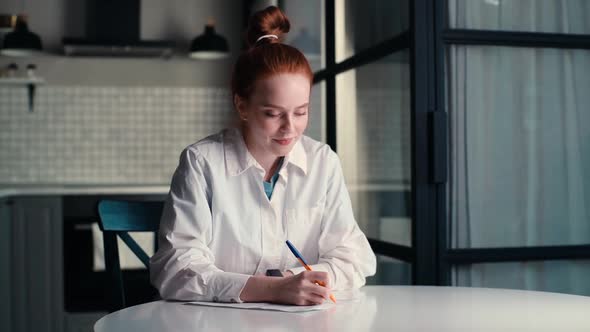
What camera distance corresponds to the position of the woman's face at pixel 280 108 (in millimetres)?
1513

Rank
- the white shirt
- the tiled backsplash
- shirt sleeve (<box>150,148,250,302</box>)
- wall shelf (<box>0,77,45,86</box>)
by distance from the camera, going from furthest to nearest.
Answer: the tiled backsplash < wall shelf (<box>0,77,45,86</box>) < the white shirt < shirt sleeve (<box>150,148,250,302</box>)

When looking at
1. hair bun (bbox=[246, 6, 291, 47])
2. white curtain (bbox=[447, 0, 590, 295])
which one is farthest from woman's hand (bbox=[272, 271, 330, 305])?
white curtain (bbox=[447, 0, 590, 295])

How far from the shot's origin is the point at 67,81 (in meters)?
4.92

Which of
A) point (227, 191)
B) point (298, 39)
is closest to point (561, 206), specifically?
point (227, 191)

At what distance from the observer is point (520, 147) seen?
2244mm

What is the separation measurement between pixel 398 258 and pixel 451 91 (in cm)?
55

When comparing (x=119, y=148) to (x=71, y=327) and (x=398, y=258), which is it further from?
(x=398, y=258)

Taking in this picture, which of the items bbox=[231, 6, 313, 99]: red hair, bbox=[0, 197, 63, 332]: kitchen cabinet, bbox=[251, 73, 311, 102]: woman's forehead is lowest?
bbox=[0, 197, 63, 332]: kitchen cabinet

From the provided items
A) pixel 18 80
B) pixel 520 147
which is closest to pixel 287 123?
pixel 520 147

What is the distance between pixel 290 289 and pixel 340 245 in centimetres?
35

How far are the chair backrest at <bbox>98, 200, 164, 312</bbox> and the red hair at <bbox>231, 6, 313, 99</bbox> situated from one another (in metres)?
0.40

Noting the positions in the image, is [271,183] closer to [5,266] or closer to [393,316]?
[393,316]

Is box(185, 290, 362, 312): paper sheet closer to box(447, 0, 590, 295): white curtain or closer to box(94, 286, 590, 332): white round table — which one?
box(94, 286, 590, 332): white round table

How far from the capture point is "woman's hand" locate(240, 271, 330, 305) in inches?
51.2
